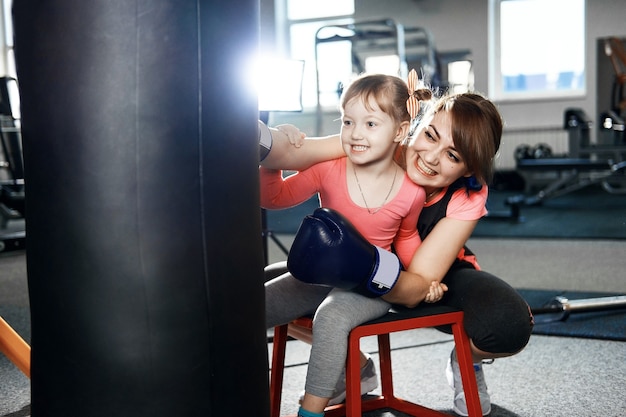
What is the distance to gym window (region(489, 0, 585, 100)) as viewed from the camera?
26.3 feet

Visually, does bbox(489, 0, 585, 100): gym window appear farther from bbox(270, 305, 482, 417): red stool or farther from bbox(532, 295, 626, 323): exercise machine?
bbox(270, 305, 482, 417): red stool

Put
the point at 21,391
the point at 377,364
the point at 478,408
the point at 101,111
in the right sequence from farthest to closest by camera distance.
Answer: the point at 377,364 → the point at 21,391 → the point at 478,408 → the point at 101,111

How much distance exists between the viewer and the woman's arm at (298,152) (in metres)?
1.31

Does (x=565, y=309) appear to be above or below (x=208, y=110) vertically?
below

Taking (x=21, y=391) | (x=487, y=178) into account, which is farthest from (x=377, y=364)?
(x=21, y=391)

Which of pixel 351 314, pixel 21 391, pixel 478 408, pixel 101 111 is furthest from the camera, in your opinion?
pixel 21 391

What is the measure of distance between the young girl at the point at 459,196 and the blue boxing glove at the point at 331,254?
187mm

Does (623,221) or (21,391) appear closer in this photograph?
(21,391)

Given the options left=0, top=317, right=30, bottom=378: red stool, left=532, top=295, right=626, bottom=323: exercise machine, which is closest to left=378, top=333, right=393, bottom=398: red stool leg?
left=0, top=317, right=30, bottom=378: red stool

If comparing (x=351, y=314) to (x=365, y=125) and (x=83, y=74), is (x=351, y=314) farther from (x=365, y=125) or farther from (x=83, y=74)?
(x=83, y=74)

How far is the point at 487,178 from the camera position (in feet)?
4.49

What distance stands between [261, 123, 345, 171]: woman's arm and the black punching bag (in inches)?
18.7

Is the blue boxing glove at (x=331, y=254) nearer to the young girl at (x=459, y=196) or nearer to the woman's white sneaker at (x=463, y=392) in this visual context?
the young girl at (x=459, y=196)

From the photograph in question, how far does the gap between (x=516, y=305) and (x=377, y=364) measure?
2.47 ft
